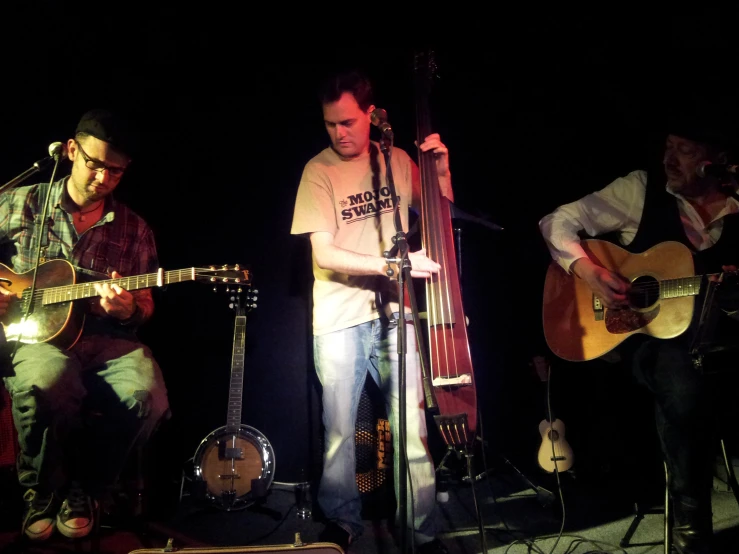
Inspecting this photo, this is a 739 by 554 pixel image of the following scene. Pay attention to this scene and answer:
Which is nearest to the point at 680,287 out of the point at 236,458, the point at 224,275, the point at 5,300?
the point at 224,275

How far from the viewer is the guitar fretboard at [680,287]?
2572 millimetres

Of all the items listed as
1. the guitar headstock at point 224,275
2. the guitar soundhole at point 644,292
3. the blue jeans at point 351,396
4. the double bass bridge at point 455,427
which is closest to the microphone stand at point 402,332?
the double bass bridge at point 455,427

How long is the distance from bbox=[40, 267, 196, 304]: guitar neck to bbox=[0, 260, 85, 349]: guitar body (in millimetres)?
33

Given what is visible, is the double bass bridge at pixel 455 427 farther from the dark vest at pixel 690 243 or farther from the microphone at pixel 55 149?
the microphone at pixel 55 149

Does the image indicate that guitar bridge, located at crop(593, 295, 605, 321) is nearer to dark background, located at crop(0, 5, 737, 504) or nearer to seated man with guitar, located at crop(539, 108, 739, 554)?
seated man with guitar, located at crop(539, 108, 739, 554)

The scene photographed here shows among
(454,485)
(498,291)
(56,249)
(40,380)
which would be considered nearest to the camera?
(40,380)

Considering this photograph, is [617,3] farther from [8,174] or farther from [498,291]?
[8,174]

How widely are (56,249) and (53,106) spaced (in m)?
1.20

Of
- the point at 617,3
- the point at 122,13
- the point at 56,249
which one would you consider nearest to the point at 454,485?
the point at 56,249

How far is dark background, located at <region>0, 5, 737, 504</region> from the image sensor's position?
3.53 m

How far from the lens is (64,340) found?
2789 millimetres

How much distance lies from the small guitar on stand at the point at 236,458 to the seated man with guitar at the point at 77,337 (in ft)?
2.12

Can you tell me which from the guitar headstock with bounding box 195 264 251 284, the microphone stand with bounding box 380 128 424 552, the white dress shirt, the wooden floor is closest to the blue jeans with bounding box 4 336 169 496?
the wooden floor

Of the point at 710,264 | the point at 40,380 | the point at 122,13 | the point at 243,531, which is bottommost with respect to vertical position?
the point at 243,531
